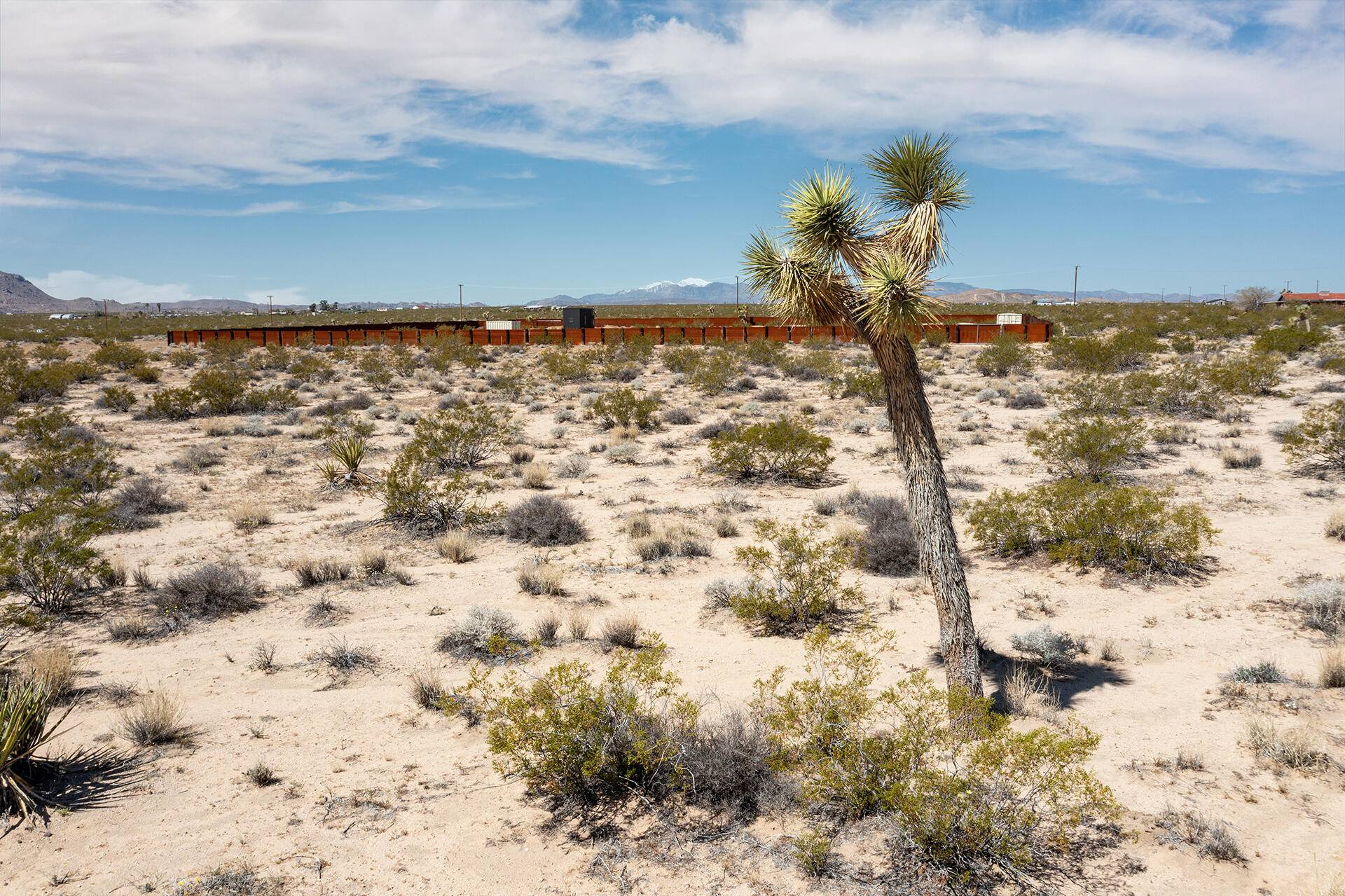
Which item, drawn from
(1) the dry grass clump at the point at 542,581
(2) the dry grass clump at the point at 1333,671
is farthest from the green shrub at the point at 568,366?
(2) the dry grass clump at the point at 1333,671

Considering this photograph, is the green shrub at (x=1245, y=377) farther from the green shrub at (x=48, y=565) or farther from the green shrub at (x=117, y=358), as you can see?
the green shrub at (x=117, y=358)

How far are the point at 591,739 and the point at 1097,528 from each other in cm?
707

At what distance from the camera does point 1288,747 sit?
543cm

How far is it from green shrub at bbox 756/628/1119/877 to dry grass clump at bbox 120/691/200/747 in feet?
14.7

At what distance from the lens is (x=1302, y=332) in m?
29.2

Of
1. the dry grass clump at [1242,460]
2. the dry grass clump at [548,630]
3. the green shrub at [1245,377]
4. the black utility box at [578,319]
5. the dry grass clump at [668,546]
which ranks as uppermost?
the black utility box at [578,319]

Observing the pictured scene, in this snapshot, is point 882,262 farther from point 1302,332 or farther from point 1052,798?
point 1302,332

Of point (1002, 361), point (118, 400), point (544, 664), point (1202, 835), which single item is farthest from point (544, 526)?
point (1002, 361)

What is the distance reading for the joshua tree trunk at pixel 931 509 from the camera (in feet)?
19.0

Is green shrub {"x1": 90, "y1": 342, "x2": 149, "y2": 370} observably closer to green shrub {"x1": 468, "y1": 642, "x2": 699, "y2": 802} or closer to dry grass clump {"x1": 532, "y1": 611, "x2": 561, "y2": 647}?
dry grass clump {"x1": 532, "y1": 611, "x2": 561, "y2": 647}

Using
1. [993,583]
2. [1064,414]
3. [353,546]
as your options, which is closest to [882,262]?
[993,583]

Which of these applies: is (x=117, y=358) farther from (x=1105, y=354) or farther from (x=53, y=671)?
(x=1105, y=354)

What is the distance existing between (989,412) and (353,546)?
55.2 feet

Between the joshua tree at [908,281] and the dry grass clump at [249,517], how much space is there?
9.29 metres
